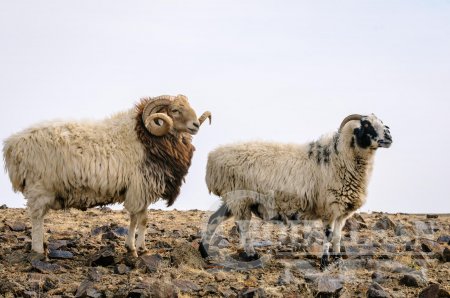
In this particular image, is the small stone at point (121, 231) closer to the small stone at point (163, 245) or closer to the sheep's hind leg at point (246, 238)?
the small stone at point (163, 245)

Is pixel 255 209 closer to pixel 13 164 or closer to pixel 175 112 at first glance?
pixel 175 112

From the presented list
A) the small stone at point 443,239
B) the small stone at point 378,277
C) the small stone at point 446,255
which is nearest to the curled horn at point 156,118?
the small stone at point 378,277

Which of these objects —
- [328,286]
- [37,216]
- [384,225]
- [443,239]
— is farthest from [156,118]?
[443,239]

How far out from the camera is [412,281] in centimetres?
1091

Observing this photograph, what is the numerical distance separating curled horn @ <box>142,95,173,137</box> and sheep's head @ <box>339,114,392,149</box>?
3.71 meters

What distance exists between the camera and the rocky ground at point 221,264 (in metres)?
10.2

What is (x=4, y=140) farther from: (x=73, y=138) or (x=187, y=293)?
(x=187, y=293)

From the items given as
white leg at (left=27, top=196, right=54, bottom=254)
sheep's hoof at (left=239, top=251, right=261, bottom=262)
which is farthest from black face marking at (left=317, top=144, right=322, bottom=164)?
Result: white leg at (left=27, top=196, right=54, bottom=254)

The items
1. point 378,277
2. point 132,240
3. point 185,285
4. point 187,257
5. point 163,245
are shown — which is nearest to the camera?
point 185,285

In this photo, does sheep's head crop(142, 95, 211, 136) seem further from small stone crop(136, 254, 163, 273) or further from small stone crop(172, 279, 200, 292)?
small stone crop(172, 279, 200, 292)

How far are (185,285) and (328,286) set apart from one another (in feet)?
7.29

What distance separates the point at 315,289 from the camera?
1035 centimetres

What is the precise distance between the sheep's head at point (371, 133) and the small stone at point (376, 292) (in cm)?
354

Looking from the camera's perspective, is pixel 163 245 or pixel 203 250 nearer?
pixel 203 250
